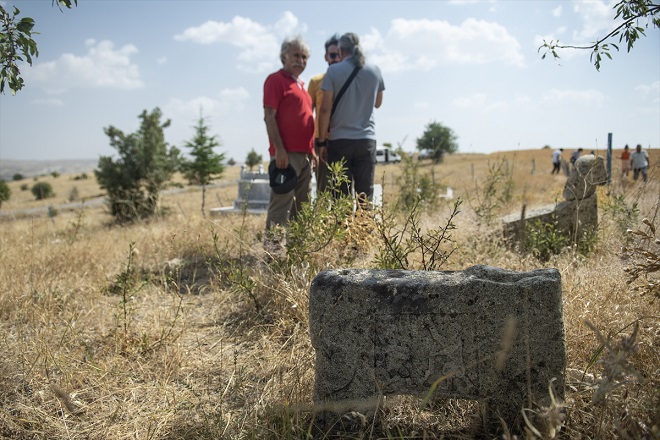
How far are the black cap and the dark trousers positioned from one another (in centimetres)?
46

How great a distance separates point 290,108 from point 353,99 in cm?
61

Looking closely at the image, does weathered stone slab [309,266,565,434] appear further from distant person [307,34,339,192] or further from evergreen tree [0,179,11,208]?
evergreen tree [0,179,11,208]

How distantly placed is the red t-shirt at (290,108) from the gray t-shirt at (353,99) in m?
0.25

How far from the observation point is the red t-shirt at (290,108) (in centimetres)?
454

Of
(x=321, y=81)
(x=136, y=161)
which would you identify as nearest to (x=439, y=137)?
(x=136, y=161)

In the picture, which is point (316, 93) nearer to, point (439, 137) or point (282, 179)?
point (282, 179)

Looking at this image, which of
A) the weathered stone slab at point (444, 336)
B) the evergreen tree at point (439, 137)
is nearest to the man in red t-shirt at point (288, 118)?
the weathered stone slab at point (444, 336)

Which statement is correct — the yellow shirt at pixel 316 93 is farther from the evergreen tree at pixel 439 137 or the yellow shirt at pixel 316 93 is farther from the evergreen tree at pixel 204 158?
the evergreen tree at pixel 439 137

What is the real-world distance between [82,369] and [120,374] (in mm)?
225

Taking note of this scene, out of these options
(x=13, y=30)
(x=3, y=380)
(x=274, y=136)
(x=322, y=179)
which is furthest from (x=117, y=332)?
(x=322, y=179)

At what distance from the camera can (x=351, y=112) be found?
15.4ft

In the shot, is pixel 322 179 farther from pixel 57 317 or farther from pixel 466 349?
pixel 466 349

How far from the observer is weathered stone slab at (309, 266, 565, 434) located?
1966 millimetres

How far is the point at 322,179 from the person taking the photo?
16.6ft
